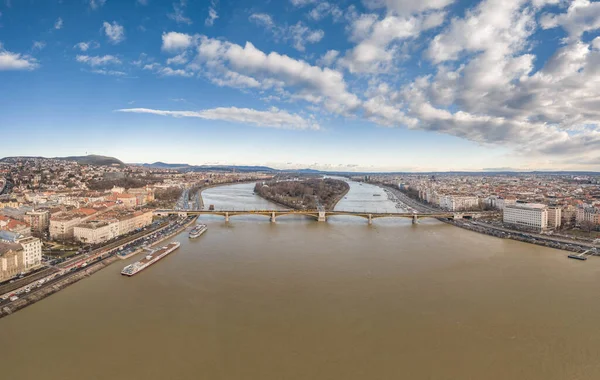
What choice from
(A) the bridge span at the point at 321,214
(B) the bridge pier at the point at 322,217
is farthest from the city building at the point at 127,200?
(B) the bridge pier at the point at 322,217

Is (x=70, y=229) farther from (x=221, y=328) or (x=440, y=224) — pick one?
(x=440, y=224)

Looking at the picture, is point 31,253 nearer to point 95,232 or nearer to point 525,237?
point 95,232

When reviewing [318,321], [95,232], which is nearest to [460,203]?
[318,321]

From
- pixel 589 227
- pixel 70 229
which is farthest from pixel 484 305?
pixel 70 229

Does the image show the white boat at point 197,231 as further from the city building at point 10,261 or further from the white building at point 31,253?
the city building at point 10,261

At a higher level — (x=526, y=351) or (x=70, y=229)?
(x=70, y=229)
